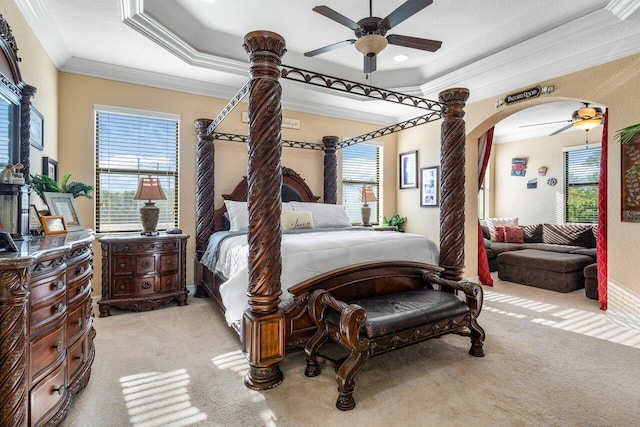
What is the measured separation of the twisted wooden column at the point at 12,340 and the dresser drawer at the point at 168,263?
8.17ft

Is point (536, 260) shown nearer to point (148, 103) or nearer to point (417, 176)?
point (417, 176)

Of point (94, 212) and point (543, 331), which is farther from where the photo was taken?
point (94, 212)

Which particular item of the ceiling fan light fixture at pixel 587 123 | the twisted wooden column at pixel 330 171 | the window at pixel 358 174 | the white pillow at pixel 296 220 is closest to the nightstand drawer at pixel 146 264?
the white pillow at pixel 296 220

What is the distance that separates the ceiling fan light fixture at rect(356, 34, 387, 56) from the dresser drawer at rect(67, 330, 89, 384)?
299 cm

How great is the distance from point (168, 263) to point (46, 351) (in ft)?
7.57

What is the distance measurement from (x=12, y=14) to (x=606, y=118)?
571 cm

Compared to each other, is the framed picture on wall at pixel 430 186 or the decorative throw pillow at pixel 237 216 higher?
the framed picture on wall at pixel 430 186

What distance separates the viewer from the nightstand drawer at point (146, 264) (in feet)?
12.1

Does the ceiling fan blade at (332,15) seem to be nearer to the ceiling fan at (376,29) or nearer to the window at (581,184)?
the ceiling fan at (376,29)

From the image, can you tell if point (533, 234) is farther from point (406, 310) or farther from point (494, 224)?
point (406, 310)

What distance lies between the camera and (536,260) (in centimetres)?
503

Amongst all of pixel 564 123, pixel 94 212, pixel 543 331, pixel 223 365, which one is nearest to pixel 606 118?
pixel 543 331

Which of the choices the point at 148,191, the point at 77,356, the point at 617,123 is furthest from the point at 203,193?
the point at 617,123

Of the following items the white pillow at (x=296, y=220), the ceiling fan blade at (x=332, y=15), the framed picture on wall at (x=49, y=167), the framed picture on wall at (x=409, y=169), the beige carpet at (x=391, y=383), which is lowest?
the beige carpet at (x=391, y=383)
